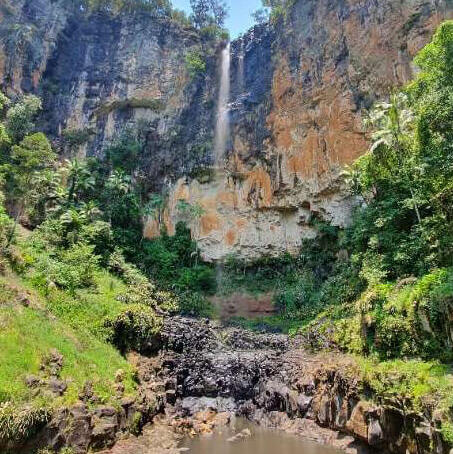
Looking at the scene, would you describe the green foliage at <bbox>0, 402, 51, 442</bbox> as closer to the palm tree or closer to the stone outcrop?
the stone outcrop

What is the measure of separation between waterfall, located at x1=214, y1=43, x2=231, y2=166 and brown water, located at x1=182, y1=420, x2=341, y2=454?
22.7 metres

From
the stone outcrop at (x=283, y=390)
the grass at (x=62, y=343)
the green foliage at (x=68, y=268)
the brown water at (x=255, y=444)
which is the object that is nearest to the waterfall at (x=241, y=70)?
the green foliage at (x=68, y=268)

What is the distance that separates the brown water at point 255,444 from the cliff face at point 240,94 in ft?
56.1

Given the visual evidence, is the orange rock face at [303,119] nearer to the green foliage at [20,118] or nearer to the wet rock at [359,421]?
the green foliage at [20,118]

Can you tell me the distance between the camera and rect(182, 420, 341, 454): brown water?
11.1m

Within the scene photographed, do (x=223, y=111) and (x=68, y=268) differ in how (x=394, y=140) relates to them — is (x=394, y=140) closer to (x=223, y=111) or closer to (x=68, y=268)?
(x=68, y=268)

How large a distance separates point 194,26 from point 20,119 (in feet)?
66.2

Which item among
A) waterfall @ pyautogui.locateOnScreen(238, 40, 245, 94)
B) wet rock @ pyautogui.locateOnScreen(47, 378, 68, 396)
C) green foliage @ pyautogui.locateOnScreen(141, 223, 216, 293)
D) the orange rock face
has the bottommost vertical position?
wet rock @ pyautogui.locateOnScreen(47, 378, 68, 396)

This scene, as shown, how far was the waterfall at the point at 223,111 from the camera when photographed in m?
32.4

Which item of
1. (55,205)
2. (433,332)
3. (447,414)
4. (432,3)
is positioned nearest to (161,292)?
(55,205)

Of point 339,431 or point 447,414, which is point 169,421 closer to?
point 339,431

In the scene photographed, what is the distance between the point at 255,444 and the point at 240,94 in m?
28.8

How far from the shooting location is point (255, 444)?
1180 centimetres

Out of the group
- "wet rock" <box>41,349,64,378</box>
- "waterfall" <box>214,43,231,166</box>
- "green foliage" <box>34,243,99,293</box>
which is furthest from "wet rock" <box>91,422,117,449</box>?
"waterfall" <box>214,43,231,166</box>
